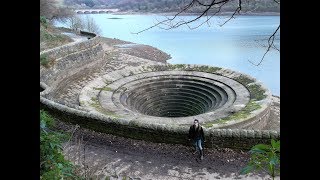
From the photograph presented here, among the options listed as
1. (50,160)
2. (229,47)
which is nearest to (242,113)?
(50,160)

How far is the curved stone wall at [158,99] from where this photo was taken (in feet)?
29.9

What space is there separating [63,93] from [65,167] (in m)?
13.7

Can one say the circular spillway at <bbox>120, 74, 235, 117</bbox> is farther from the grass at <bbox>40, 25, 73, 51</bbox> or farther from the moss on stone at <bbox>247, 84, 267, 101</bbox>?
the grass at <bbox>40, 25, 73, 51</bbox>

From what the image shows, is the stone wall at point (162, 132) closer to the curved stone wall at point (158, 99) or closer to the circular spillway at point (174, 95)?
the curved stone wall at point (158, 99)

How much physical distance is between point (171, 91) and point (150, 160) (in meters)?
9.87

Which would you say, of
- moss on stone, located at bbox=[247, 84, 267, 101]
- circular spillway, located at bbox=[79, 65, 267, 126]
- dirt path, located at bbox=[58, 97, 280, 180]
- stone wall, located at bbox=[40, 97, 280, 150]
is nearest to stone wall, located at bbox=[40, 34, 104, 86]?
circular spillway, located at bbox=[79, 65, 267, 126]

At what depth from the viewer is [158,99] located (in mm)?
17250

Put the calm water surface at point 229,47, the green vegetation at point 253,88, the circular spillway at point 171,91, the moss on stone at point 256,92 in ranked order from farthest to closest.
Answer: the calm water surface at point 229,47 → the circular spillway at point 171,91 → the green vegetation at point 253,88 → the moss on stone at point 256,92

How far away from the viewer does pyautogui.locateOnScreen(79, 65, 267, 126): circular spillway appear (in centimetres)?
1452

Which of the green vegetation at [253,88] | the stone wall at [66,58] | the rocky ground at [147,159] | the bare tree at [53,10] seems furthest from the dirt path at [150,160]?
the bare tree at [53,10]

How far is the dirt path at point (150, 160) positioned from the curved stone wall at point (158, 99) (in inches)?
A: 13.5

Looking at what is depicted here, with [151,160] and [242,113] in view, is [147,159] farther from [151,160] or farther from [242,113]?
[242,113]
